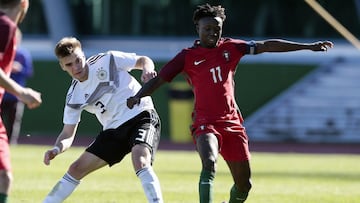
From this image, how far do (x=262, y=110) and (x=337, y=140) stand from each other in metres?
2.32

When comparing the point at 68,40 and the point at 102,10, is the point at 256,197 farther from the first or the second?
the point at 102,10

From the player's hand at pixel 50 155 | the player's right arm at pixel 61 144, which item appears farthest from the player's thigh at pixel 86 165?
the player's hand at pixel 50 155

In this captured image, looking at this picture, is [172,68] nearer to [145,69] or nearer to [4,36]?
[145,69]

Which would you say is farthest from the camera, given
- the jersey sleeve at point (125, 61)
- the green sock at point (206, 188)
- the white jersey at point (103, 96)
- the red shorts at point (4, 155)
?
the jersey sleeve at point (125, 61)

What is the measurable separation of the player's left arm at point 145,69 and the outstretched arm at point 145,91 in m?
0.07

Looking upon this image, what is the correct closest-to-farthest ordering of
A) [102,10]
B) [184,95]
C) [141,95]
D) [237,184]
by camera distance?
[141,95] < [237,184] < [184,95] < [102,10]

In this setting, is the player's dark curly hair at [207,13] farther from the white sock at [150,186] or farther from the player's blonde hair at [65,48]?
the white sock at [150,186]

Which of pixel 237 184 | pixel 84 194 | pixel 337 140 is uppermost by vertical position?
pixel 237 184

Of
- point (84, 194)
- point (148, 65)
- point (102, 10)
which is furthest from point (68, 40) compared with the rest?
point (102, 10)

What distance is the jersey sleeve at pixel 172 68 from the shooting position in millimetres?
10500

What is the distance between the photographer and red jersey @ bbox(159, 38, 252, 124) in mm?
10594

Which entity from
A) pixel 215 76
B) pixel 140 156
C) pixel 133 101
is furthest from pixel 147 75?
pixel 140 156

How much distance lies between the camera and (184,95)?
29438mm

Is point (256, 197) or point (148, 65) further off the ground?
point (148, 65)
